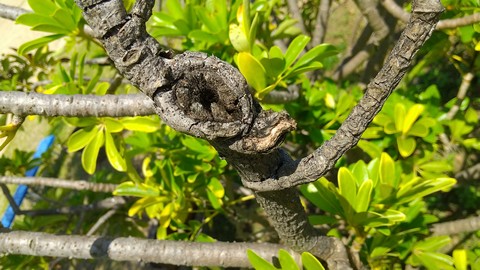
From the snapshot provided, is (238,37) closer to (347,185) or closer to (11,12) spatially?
(347,185)

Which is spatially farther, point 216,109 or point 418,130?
point 418,130

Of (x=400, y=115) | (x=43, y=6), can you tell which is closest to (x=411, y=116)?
(x=400, y=115)

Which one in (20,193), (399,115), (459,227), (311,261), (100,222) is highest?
(399,115)

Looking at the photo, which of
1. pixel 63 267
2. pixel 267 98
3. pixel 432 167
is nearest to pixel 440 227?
pixel 432 167

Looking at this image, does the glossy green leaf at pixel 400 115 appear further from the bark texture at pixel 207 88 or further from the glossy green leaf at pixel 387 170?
the bark texture at pixel 207 88

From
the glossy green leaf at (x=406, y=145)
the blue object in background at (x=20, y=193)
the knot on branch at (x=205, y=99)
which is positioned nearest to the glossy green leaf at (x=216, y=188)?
the glossy green leaf at (x=406, y=145)

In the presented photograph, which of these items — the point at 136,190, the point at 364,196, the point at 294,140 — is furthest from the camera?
the point at 294,140

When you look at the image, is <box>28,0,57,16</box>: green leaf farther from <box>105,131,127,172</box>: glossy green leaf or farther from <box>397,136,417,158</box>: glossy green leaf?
<box>397,136,417,158</box>: glossy green leaf

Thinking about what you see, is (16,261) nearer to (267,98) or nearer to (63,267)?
(267,98)

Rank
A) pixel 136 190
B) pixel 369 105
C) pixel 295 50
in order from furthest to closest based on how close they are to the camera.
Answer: pixel 136 190, pixel 295 50, pixel 369 105
